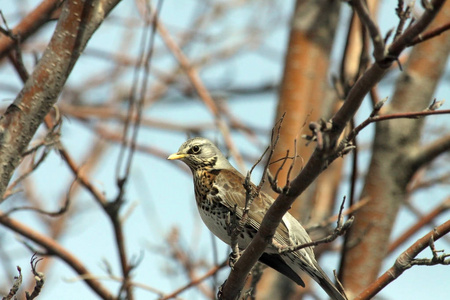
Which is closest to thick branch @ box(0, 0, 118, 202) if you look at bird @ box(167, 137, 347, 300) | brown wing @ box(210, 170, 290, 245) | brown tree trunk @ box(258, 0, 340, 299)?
bird @ box(167, 137, 347, 300)

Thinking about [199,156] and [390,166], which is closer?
[199,156]

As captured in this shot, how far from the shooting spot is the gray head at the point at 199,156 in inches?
215

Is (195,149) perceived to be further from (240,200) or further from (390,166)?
(390,166)

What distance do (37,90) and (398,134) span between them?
3446 mm

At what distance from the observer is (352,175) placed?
16.7 feet

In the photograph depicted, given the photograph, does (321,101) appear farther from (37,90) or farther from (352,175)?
(37,90)

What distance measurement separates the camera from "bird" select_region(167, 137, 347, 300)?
4176 mm

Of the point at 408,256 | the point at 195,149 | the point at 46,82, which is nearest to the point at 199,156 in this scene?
the point at 195,149

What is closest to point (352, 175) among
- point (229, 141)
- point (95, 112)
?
point (229, 141)

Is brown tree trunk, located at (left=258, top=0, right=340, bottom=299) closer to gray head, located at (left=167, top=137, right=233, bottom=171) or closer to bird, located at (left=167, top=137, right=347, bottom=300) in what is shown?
gray head, located at (left=167, top=137, right=233, bottom=171)

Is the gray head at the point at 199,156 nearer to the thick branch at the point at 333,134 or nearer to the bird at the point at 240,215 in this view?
the bird at the point at 240,215

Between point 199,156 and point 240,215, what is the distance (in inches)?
46.8

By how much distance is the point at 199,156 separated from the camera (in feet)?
18.0

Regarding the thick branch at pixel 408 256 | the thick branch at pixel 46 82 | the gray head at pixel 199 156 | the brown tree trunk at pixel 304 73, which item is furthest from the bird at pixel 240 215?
the thick branch at pixel 46 82
